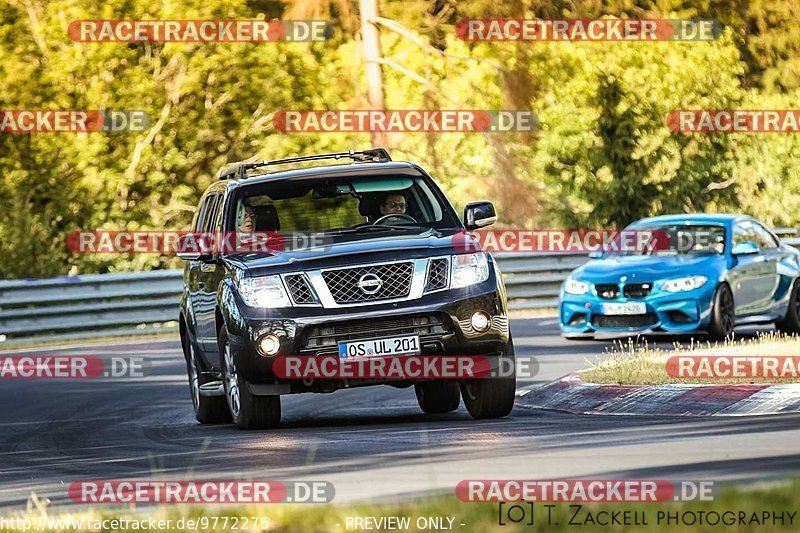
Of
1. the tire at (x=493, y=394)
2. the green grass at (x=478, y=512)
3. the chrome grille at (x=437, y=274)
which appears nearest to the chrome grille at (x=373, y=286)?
the chrome grille at (x=437, y=274)

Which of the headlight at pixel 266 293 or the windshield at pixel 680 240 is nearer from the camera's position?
the headlight at pixel 266 293

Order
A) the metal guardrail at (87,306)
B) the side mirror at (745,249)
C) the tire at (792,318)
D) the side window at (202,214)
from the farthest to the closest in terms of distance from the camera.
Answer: the metal guardrail at (87,306) → the tire at (792,318) → the side mirror at (745,249) → the side window at (202,214)

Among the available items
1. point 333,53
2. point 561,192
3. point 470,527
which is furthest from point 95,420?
point 333,53

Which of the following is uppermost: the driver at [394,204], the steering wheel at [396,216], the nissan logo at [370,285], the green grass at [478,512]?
the driver at [394,204]

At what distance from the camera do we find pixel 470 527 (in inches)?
282

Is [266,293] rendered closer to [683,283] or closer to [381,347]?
[381,347]

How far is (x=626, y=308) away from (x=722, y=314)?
1.06 meters

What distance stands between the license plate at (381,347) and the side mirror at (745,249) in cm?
908

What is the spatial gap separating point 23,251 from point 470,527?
27458mm

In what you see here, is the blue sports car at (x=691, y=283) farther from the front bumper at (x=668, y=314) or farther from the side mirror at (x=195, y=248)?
the side mirror at (x=195, y=248)

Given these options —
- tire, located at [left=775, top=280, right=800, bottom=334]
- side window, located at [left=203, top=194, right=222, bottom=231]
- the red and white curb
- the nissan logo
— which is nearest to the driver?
the nissan logo

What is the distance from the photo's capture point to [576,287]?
69.4 feet

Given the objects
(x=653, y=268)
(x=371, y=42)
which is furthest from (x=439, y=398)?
(x=371, y=42)

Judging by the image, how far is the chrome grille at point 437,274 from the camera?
41.4 ft
